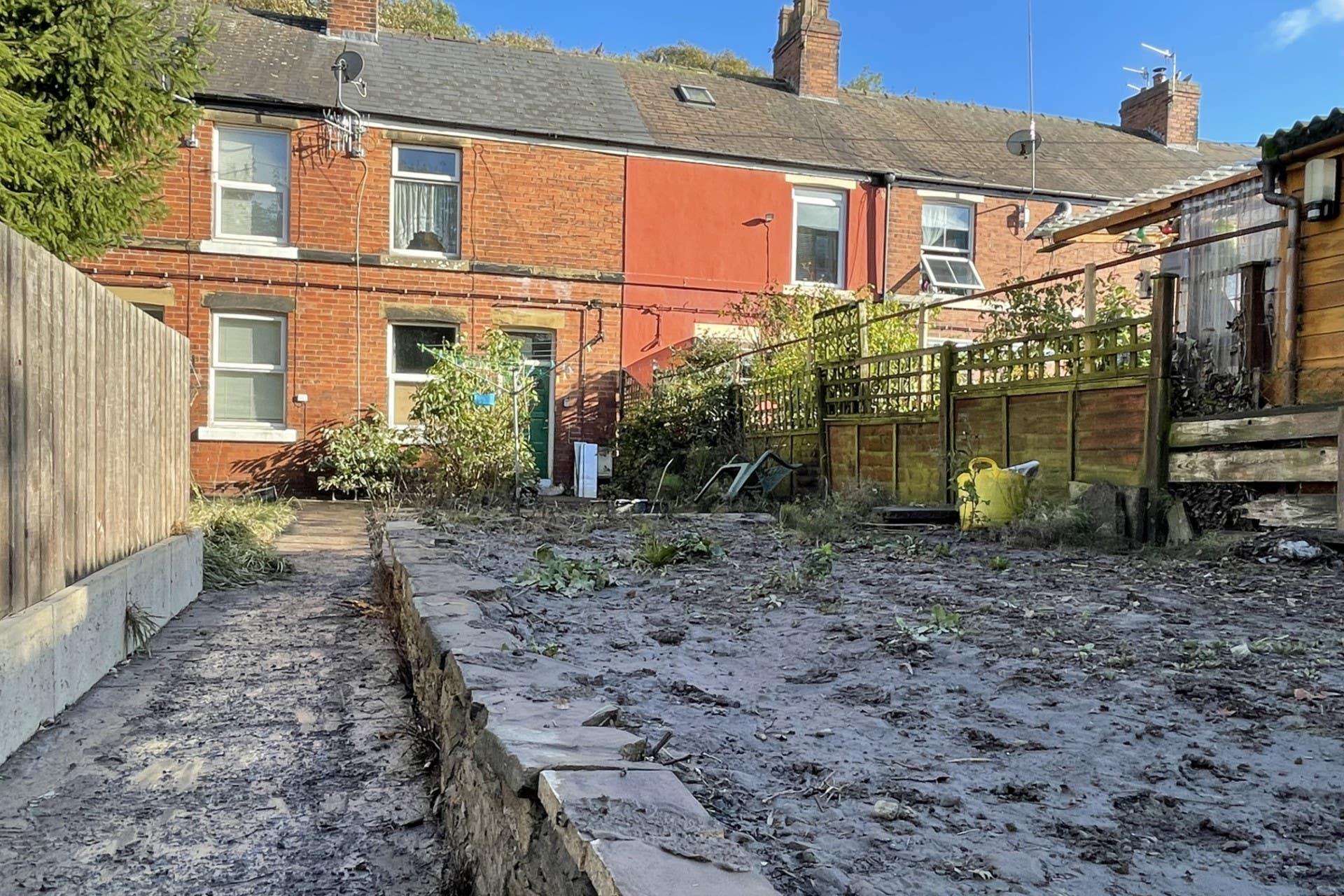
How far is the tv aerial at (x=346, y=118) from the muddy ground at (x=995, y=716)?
9.89m

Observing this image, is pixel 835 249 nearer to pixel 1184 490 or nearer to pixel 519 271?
pixel 519 271

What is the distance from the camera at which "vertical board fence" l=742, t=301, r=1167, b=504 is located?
6.50 meters

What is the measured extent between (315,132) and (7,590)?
1146 centimetres

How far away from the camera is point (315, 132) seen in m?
13.0

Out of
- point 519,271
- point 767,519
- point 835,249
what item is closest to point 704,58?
point 835,249

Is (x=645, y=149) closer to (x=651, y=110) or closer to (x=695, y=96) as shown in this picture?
(x=651, y=110)

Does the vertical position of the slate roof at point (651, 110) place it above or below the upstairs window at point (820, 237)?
above

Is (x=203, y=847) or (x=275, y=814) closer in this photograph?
(x=203, y=847)

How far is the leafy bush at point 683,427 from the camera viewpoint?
12070mm

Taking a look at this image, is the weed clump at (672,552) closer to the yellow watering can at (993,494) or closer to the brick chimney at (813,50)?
the yellow watering can at (993,494)

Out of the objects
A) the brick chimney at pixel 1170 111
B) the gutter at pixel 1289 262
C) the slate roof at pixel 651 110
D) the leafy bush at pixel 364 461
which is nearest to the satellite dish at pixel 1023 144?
the slate roof at pixel 651 110

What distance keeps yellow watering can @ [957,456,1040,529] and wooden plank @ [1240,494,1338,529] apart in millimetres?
1528

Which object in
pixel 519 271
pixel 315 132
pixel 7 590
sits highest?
pixel 315 132

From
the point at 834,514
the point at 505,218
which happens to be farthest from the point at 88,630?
the point at 505,218
